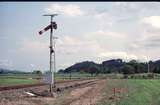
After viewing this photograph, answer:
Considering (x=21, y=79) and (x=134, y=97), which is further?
(x=21, y=79)

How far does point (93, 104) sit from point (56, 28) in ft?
22.8

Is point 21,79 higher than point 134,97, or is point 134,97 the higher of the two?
point 21,79

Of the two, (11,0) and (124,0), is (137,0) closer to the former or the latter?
(124,0)

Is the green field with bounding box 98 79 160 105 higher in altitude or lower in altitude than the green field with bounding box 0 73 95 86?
lower

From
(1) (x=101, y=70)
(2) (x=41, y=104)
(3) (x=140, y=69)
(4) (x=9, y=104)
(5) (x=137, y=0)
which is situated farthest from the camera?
(1) (x=101, y=70)

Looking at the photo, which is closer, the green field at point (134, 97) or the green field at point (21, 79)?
the green field at point (134, 97)

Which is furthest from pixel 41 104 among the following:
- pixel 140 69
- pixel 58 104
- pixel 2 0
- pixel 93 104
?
pixel 140 69

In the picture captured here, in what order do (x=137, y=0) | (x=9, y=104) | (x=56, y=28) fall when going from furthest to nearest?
(x=56, y=28) < (x=9, y=104) < (x=137, y=0)

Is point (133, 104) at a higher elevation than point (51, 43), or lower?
lower

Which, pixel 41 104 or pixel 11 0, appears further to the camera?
pixel 41 104

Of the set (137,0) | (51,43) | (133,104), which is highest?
(51,43)

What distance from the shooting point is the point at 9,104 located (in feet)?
65.4

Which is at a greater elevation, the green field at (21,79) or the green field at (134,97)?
the green field at (21,79)

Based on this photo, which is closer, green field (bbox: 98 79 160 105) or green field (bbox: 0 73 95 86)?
green field (bbox: 98 79 160 105)
